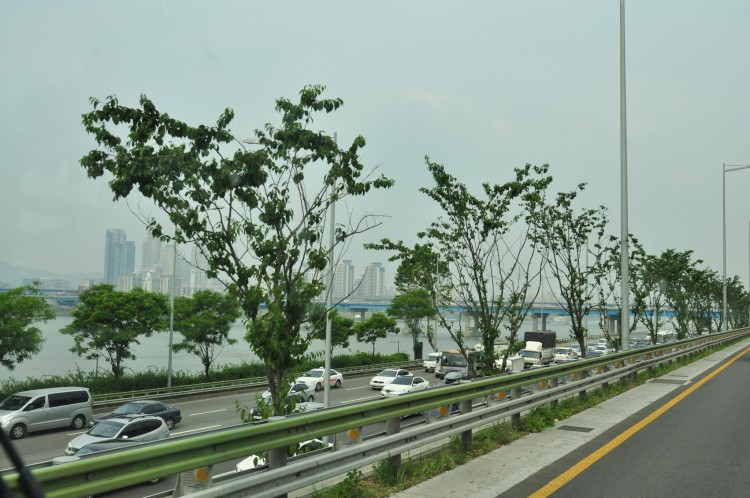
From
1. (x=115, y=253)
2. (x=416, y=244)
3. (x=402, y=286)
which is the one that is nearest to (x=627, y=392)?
(x=416, y=244)

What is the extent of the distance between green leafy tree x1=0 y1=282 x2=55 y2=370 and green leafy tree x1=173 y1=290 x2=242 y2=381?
10.3 meters

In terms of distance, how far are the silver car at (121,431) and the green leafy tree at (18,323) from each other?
17460mm

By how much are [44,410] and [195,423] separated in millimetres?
5963

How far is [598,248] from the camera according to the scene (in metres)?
31.6

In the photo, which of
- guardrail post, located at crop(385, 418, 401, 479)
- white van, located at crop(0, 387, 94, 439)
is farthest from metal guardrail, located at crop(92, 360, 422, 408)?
guardrail post, located at crop(385, 418, 401, 479)

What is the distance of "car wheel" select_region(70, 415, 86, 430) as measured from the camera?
26.5 metres

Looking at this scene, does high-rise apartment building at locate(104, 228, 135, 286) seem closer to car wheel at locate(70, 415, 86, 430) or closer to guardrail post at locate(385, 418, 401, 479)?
car wheel at locate(70, 415, 86, 430)

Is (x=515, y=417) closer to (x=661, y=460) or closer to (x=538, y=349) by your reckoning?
(x=661, y=460)

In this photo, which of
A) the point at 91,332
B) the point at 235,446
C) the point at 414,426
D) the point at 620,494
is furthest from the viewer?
the point at 91,332

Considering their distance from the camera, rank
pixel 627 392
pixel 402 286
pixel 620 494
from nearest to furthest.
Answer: pixel 620 494
pixel 627 392
pixel 402 286

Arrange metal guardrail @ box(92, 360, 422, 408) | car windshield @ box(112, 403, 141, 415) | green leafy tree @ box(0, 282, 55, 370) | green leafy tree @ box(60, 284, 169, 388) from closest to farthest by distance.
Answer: car windshield @ box(112, 403, 141, 415)
metal guardrail @ box(92, 360, 422, 408)
green leafy tree @ box(0, 282, 55, 370)
green leafy tree @ box(60, 284, 169, 388)

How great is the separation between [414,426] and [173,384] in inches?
1454

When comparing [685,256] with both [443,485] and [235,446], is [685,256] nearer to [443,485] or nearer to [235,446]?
[443,485]

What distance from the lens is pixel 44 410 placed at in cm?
2527
